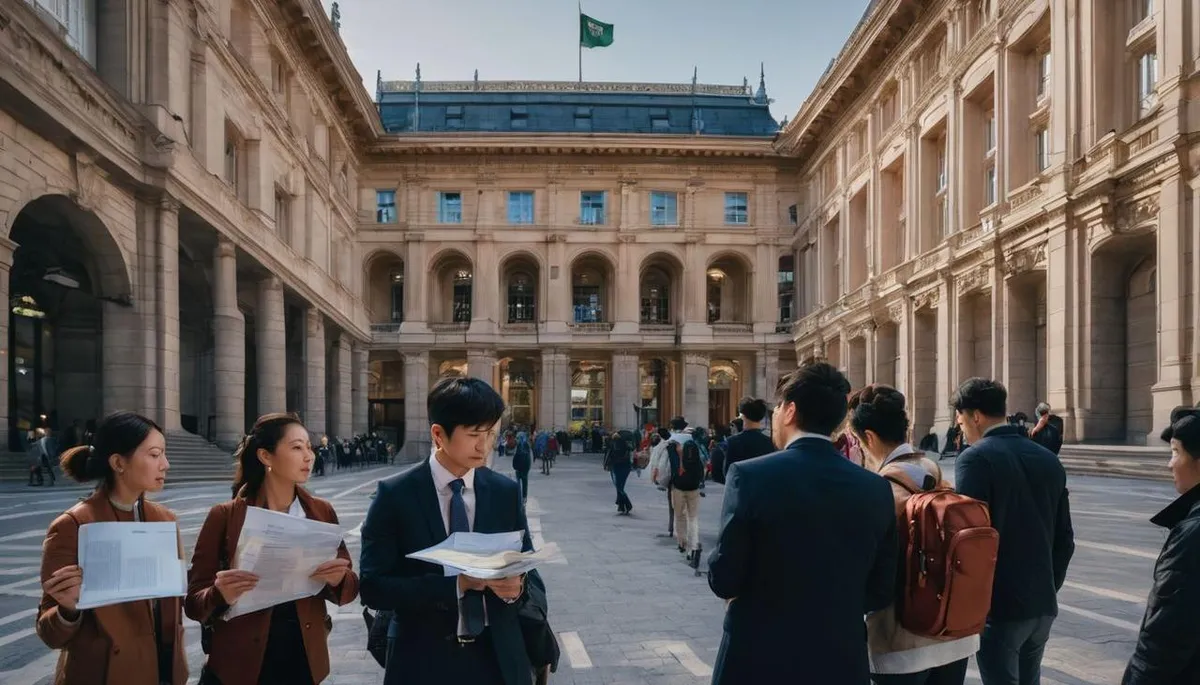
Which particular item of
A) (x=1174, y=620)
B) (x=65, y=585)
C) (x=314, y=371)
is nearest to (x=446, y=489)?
(x=65, y=585)

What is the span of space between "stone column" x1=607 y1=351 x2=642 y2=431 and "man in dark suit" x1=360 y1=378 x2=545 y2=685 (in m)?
40.5

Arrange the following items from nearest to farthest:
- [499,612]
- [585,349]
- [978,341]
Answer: [499,612]
[978,341]
[585,349]

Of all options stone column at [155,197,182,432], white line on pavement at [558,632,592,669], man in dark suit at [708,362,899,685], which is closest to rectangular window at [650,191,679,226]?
stone column at [155,197,182,432]

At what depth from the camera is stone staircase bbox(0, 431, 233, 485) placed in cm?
1719

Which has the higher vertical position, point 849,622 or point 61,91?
point 61,91

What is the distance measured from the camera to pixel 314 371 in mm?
31828

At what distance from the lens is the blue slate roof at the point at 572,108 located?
159 feet

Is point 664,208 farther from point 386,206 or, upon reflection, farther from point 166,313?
point 166,313

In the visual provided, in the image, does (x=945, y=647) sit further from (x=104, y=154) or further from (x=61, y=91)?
(x=104, y=154)

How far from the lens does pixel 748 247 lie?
1780 inches

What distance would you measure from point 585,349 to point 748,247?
462 inches

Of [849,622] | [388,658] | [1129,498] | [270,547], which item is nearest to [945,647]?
[849,622]

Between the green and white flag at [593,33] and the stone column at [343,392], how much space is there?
24.3m

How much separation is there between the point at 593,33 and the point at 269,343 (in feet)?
105
